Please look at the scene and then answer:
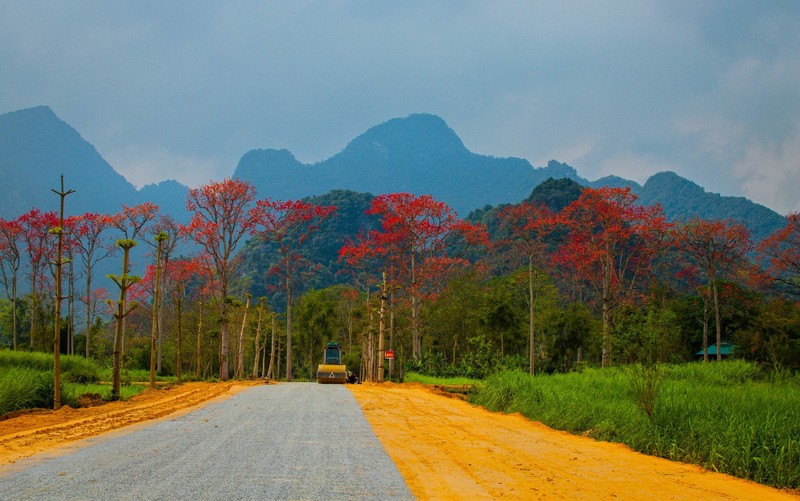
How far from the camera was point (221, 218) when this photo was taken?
32062 mm

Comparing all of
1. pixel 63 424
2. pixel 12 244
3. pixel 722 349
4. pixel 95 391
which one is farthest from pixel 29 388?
pixel 722 349

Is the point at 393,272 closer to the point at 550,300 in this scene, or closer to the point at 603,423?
the point at 550,300

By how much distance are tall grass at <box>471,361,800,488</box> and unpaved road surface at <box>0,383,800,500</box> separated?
1.07 ft

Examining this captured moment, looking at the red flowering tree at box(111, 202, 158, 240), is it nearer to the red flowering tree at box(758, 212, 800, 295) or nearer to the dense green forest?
the dense green forest

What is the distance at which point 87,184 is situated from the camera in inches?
6585

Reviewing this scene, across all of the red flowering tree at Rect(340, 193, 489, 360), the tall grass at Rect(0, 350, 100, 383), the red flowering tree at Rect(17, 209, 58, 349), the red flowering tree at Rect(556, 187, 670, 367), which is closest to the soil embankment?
the tall grass at Rect(0, 350, 100, 383)

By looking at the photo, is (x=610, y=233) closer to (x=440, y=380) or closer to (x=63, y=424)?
(x=440, y=380)

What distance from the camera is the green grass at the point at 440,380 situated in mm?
23442

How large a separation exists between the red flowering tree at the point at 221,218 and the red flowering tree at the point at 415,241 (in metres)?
6.01

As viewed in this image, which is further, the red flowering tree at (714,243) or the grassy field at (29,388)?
the red flowering tree at (714,243)

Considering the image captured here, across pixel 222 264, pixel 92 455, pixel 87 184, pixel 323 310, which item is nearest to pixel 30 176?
pixel 87 184

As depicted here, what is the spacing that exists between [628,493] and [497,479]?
1348 millimetres

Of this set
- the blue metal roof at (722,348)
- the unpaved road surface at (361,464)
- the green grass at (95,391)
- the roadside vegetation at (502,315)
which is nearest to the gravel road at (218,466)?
the unpaved road surface at (361,464)

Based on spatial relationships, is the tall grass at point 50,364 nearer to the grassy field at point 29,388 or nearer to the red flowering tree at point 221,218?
the grassy field at point 29,388
